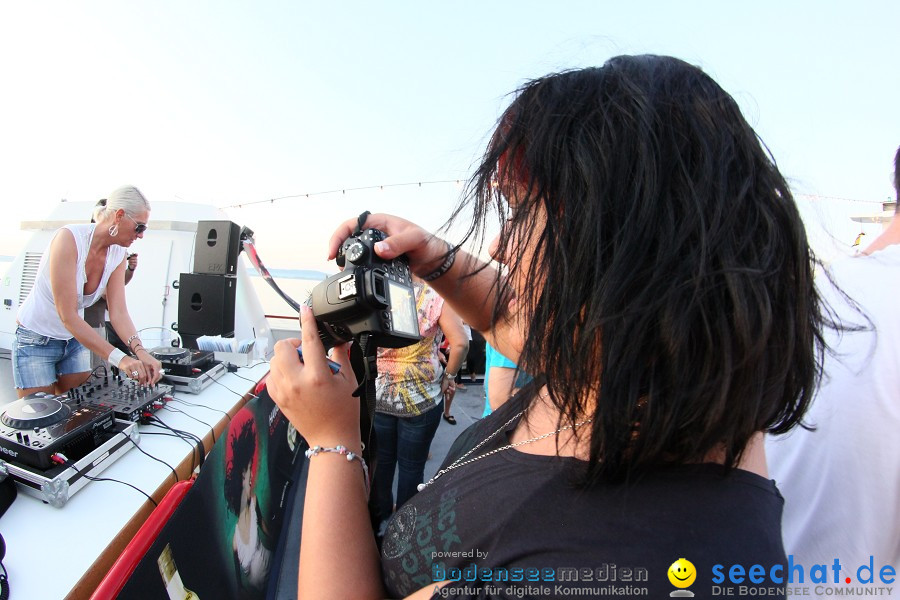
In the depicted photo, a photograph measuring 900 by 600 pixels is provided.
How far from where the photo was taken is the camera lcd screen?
85 centimetres

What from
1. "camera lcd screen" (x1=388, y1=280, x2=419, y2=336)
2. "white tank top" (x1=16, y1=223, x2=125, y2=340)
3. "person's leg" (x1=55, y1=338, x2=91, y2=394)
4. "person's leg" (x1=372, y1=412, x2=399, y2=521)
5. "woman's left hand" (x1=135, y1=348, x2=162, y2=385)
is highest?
"camera lcd screen" (x1=388, y1=280, x2=419, y2=336)

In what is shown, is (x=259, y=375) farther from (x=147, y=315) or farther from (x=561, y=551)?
(x=147, y=315)

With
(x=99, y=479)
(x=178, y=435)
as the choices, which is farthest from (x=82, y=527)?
(x=178, y=435)

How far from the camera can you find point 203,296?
325 cm

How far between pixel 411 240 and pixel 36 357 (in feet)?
8.80

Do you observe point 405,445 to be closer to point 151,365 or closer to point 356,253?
point 151,365

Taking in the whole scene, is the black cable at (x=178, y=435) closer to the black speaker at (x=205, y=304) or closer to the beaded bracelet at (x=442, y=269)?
the beaded bracelet at (x=442, y=269)

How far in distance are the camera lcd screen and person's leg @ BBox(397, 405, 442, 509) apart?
1536mm

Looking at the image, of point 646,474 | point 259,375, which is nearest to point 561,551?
point 646,474

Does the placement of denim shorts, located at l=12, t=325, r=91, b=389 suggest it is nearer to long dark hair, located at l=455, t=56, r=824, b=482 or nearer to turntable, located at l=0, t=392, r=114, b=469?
turntable, located at l=0, t=392, r=114, b=469

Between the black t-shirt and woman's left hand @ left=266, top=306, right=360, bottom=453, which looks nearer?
the black t-shirt

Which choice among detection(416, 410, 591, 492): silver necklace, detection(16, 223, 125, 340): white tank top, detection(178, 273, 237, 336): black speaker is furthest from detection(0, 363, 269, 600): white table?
detection(178, 273, 237, 336): black speaker

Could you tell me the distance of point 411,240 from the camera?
0.97 metres

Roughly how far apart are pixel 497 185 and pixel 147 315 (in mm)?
5646
